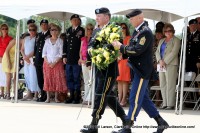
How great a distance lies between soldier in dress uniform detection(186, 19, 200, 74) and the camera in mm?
12648

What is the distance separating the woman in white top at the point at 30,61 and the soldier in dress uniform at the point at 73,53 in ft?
3.37

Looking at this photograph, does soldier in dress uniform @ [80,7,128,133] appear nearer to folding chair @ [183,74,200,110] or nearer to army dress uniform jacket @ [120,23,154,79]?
army dress uniform jacket @ [120,23,154,79]

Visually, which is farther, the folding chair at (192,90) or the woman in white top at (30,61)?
the woman in white top at (30,61)

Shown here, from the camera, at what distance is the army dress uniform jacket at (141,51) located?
7.74 meters

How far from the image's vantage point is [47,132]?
8.34 meters

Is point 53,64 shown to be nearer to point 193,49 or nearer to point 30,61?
point 30,61

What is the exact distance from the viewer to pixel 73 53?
13.3 meters

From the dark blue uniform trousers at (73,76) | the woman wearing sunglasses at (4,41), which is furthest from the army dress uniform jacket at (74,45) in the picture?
the woman wearing sunglasses at (4,41)

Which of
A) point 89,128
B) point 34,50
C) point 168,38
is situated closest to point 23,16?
point 34,50

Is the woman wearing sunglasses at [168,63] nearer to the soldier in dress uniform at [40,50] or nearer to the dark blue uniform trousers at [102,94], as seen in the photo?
the soldier in dress uniform at [40,50]

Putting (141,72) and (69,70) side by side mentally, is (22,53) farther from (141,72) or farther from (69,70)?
(141,72)

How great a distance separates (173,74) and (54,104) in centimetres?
293

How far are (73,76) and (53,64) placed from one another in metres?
0.56

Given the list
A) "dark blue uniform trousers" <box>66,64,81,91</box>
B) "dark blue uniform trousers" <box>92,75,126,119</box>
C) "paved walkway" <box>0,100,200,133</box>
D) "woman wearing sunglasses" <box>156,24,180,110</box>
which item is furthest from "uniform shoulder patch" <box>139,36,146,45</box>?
"dark blue uniform trousers" <box>66,64,81,91</box>
